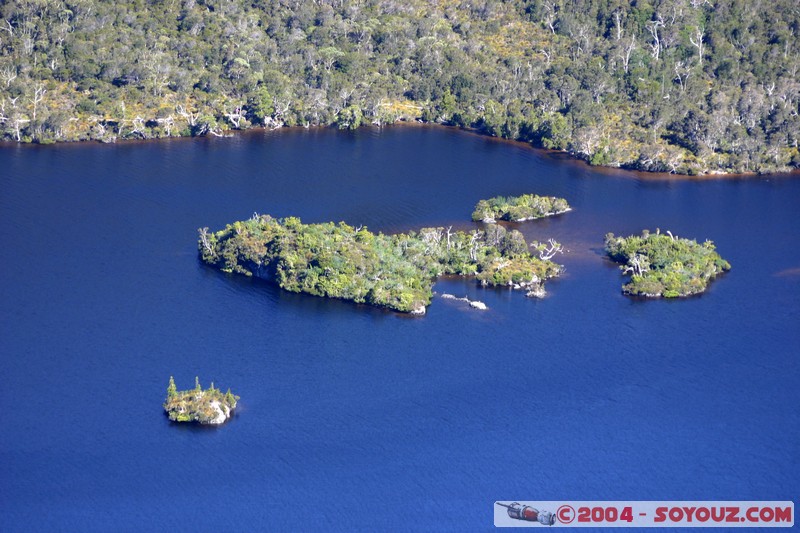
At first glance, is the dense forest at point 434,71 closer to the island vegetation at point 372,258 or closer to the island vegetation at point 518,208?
the island vegetation at point 518,208

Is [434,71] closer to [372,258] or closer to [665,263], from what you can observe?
[665,263]

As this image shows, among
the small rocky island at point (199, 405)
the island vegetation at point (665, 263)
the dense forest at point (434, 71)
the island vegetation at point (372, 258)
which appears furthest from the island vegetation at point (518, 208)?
the small rocky island at point (199, 405)

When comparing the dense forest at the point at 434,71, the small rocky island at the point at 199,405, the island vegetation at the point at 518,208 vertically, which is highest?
the dense forest at the point at 434,71

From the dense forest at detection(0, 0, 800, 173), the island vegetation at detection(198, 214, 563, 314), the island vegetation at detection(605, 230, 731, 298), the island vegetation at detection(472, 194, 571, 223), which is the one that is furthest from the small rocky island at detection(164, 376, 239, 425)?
the dense forest at detection(0, 0, 800, 173)

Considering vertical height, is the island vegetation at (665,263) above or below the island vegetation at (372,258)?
below

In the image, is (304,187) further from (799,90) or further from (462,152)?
(799,90)

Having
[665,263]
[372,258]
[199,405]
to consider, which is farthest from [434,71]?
[199,405]
